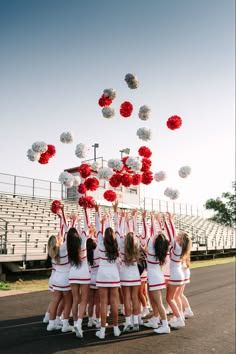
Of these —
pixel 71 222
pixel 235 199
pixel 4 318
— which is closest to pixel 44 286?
pixel 4 318

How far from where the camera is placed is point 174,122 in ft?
27.8

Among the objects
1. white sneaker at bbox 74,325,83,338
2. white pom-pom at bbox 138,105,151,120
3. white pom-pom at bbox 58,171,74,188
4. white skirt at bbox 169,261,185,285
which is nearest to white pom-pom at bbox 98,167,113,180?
white pom-pom at bbox 58,171,74,188

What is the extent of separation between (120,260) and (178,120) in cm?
360

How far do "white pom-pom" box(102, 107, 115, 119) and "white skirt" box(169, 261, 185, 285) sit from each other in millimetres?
3705

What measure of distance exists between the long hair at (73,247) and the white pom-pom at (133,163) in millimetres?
2573

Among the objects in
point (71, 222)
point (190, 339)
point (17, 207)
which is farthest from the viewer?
point (17, 207)

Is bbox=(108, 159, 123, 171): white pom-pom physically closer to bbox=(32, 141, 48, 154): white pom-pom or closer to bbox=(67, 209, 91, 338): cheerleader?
bbox=(32, 141, 48, 154): white pom-pom

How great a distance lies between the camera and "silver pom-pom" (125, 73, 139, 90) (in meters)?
8.06

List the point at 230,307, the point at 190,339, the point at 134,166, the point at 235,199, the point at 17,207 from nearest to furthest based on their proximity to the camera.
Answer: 1. the point at 190,339
2. the point at 134,166
3. the point at 230,307
4. the point at 17,207
5. the point at 235,199

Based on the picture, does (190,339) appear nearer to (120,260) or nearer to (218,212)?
(120,260)

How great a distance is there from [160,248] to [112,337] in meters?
1.78

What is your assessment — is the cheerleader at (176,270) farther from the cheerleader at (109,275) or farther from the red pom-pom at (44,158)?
the red pom-pom at (44,158)

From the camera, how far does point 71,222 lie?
7.09 m

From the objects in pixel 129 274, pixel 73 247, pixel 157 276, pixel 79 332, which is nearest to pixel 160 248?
pixel 157 276
